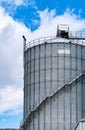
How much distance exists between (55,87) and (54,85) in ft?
1.02

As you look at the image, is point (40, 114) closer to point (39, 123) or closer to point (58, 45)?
point (39, 123)

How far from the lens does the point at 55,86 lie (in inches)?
2527

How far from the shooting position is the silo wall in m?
62.9

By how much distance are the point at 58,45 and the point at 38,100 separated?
8.06 m

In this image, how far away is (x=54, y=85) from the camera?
64125 millimetres

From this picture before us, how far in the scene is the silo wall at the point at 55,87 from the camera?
62.9 metres

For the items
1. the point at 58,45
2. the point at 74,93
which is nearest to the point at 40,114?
the point at 74,93

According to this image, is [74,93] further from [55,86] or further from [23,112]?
[23,112]

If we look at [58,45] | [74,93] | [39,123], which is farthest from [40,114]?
[58,45]

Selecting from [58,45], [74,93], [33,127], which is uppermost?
[58,45]

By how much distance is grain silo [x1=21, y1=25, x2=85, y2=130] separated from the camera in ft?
206

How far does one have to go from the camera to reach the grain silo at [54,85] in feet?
206

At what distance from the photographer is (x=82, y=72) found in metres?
65.6

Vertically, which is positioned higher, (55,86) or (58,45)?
(58,45)
